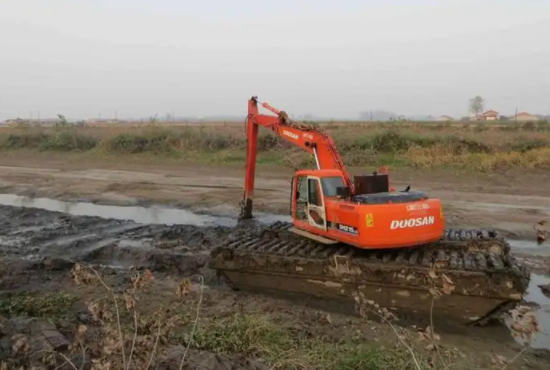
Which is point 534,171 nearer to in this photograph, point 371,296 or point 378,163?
point 378,163

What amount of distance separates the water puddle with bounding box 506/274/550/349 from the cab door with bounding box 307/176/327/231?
3104 millimetres

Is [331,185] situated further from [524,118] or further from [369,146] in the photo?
[524,118]

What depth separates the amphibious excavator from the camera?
721cm

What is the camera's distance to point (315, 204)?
28.5ft

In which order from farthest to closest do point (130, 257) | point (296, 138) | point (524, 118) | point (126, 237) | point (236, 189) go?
point (524, 118), point (236, 189), point (126, 237), point (130, 257), point (296, 138)

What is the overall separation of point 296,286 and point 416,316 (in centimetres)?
191

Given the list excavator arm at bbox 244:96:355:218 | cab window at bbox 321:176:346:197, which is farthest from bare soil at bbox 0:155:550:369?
excavator arm at bbox 244:96:355:218

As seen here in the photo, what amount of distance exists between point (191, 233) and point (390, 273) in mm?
6262

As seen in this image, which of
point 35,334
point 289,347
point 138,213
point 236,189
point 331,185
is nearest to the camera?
point 35,334

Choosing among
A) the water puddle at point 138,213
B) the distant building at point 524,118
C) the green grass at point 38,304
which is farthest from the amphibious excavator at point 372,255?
the distant building at point 524,118

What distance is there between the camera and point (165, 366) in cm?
442

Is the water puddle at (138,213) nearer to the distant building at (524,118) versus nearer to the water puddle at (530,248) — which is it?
the water puddle at (530,248)

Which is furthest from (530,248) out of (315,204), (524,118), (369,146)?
(524,118)

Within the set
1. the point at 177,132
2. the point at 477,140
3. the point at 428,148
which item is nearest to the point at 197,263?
the point at 428,148
